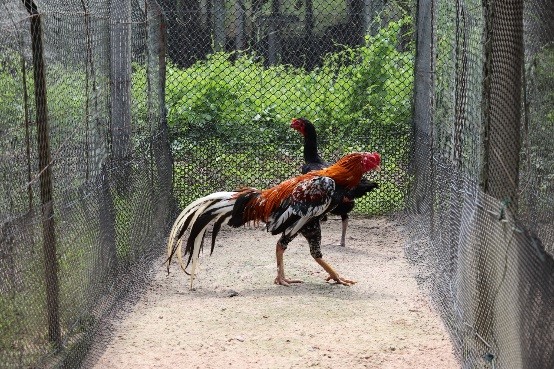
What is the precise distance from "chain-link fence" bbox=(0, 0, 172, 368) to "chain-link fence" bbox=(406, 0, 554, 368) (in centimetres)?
207

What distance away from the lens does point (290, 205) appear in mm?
6773

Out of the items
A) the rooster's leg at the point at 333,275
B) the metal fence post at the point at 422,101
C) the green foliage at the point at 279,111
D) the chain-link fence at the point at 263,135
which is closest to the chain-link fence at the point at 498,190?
the chain-link fence at the point at 263,135

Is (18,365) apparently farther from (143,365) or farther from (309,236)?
(309,236)

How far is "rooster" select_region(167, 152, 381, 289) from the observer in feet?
22.1

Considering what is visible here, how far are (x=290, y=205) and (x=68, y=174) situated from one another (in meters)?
2.08

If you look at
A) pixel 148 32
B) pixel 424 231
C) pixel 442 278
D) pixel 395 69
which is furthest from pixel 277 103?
pixel 442 278

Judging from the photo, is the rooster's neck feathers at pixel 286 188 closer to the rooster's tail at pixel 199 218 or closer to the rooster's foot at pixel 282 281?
the rooster's tail at pixel 199 218

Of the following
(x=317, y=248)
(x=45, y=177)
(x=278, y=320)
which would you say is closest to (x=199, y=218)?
(x=317, y=248)

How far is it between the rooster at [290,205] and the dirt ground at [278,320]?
30 cm

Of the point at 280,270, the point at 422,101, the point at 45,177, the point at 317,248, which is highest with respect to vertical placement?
the point at 422,101

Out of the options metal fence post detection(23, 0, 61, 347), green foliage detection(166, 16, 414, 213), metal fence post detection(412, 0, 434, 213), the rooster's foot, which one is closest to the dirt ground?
the rooster's foot

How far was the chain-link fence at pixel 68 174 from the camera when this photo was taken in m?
3.99

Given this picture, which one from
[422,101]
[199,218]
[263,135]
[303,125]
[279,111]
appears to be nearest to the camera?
[199,218]

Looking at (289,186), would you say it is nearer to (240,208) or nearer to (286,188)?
(286,188)
